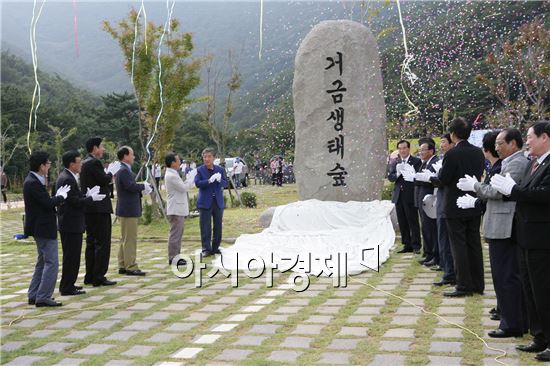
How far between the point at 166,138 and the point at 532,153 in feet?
33.0

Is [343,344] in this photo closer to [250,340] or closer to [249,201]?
[250,340]

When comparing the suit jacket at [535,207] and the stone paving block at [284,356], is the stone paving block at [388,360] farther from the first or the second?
the suit jacket at [535,207]

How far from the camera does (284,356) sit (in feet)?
13.0

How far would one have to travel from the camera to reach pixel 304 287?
6.27 m

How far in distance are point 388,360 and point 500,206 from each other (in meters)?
1.46

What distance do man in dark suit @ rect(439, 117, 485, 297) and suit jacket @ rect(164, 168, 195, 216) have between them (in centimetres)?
364

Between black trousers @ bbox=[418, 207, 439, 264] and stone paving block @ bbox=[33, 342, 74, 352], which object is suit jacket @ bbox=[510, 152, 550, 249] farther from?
stone paving block @ bbox=[33, 342, 74, 352]

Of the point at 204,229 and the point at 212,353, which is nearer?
the point at 212,353

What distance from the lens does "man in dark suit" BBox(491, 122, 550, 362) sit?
12.2 ft

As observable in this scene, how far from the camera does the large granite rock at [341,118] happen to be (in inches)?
388

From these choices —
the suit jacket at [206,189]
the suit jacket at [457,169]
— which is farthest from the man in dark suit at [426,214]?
the suit jacket at [206,189]

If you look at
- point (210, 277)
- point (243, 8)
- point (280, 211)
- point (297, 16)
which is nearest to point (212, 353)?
point (210, 277)

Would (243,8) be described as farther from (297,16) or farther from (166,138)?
(166,138)

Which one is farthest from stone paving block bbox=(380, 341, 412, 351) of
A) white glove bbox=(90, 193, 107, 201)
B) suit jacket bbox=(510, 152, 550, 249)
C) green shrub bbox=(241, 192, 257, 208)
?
green shrub bbox=(241, 192, 257, 208)
